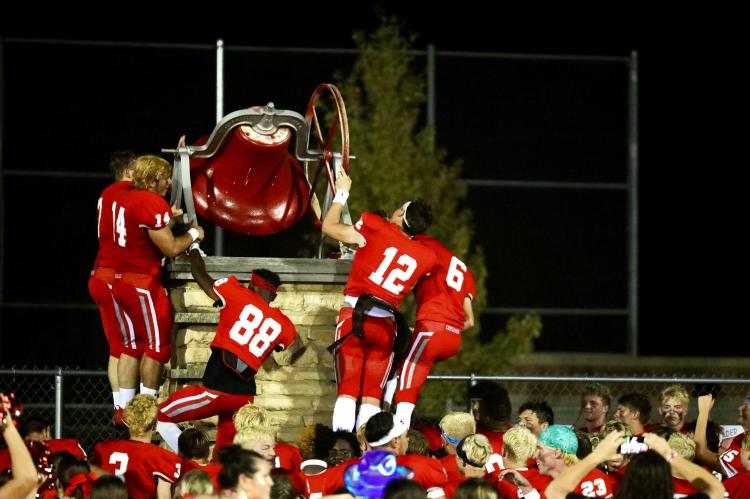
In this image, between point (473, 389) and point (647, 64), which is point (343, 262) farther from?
point (647, 64)

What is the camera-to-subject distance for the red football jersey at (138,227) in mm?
11406

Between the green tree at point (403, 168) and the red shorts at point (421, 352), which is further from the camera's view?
the green tree at point (403, 168)

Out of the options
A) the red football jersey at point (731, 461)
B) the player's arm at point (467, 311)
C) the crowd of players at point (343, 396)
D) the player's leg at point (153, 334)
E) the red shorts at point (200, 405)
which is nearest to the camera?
the crowd of players at point (343, 396)

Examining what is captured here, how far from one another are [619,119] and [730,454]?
12.8 meters

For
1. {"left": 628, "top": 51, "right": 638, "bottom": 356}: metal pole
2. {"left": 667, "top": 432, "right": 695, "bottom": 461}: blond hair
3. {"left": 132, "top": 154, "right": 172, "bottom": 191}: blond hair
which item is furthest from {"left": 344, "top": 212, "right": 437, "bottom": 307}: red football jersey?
{"left": 628, "top": 51, "right": 638, "bottom": 356}: metal pole

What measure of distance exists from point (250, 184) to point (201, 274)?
4.04ft

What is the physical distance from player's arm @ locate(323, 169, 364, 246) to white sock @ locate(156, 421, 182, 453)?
6.19 ft

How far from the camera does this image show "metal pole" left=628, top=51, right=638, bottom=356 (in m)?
22.2

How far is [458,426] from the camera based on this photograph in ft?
34.4

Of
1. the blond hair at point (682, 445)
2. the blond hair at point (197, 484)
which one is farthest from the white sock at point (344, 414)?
the blond hair at point (197, 484)

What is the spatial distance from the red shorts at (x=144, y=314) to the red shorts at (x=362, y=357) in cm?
136

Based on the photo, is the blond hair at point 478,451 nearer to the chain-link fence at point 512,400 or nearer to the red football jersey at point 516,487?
the red football jersey at point 516,487

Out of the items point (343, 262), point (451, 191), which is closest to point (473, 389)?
point (343, 262)

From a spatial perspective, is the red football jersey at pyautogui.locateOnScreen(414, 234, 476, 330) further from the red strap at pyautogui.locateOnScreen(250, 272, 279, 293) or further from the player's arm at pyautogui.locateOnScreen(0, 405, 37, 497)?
the player's arm at pyautogui.locateOnScreen(0, 405, 37, 497)
